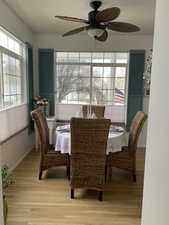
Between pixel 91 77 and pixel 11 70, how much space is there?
1924 mm

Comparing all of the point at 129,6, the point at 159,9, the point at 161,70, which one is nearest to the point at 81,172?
the point at 161,70

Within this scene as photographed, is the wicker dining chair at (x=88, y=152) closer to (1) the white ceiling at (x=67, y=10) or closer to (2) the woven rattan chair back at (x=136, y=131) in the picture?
(2) the woven rattan chair back at (x=136, y=131)

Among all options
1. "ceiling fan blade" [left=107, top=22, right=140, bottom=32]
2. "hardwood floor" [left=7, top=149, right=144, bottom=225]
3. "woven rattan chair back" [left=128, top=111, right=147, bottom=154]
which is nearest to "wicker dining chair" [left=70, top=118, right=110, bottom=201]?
"hardwood floor" [left=7, top=149, right=144, bottom=225]

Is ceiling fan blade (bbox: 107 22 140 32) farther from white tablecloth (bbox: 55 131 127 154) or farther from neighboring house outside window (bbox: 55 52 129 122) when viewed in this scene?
neighboring house outside window (bbox: 55 52 129 122)

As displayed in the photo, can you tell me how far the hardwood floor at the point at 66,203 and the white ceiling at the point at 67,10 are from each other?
2657 millimetres

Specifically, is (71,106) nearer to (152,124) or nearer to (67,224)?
(67,224)

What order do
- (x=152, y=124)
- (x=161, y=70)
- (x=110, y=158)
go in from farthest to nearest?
(x=110, y=158)
(x=152, y=124)
(x=161, y=70)

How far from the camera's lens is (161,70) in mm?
1076

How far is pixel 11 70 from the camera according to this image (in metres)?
3.45

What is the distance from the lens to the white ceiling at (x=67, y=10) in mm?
2850

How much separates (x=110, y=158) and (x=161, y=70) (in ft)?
6.52

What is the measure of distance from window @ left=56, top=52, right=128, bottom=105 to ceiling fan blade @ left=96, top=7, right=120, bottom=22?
2.08 meters

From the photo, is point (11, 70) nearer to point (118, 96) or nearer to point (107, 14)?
point (107, 14)

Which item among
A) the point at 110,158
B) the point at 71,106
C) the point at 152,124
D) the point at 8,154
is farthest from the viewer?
the point at 71,106
